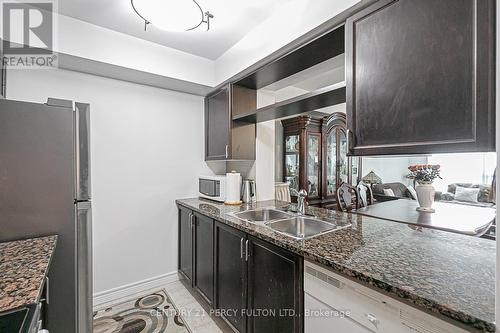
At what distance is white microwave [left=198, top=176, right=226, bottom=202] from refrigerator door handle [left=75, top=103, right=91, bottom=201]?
1.18m

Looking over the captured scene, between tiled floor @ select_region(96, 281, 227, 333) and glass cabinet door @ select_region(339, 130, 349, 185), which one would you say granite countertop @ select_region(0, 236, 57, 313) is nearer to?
tiled floor @ select_region(96, 281, 227, 333)

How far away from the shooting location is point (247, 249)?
4.98 ft

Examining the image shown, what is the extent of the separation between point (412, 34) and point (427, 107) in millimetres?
339

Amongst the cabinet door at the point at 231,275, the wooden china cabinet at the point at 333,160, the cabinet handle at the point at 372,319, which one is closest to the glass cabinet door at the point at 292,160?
the wooden china cabinet at the point at 333,160

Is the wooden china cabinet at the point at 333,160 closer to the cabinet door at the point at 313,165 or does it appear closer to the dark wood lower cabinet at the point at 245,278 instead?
the cabinet door at the point at 313,165

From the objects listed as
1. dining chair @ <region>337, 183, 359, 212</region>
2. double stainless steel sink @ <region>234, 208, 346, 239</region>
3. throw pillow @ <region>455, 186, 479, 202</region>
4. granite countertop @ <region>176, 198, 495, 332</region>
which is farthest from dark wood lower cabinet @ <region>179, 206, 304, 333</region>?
throw pillow @ <region>455, 186, 479, 202</region>

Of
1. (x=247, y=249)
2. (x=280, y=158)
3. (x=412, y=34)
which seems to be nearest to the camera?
(x=412, y=34)

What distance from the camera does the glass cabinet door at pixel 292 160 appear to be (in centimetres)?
365

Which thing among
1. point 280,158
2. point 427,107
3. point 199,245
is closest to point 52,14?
point 199,245

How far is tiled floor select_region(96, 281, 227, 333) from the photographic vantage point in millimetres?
1837

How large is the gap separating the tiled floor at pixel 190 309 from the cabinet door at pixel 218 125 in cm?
143

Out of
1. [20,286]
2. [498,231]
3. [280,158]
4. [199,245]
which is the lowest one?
[199,245]

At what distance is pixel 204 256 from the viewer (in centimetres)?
206

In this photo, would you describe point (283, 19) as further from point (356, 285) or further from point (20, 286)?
point (20, 286)
